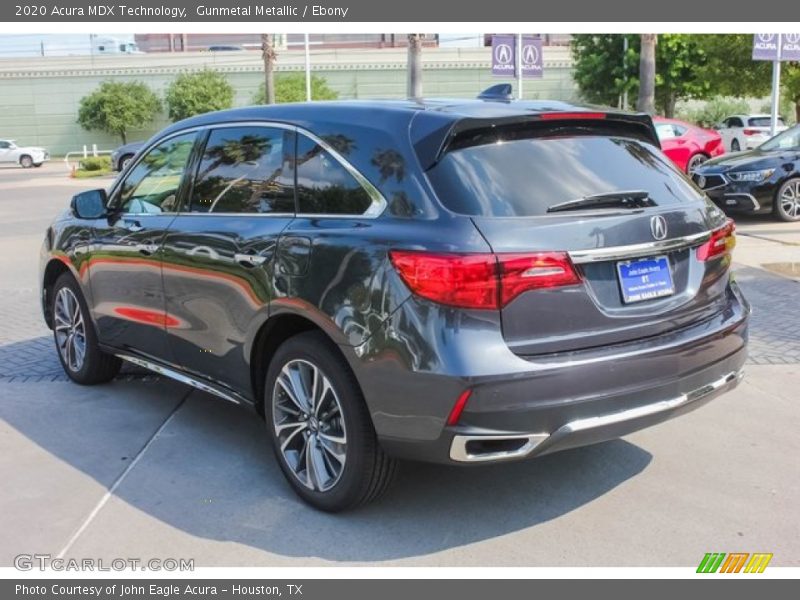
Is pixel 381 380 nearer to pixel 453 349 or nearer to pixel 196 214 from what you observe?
pixel 453 349

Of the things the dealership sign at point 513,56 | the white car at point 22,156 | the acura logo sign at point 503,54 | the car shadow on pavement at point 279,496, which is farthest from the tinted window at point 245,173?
the white car at point 22,156

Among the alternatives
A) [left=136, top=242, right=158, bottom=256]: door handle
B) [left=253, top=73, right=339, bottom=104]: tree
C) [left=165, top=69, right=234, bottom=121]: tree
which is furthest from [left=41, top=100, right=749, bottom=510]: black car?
[left=165, top=69, right=234, bottom=121]: tree

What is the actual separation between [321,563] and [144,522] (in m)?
0.94

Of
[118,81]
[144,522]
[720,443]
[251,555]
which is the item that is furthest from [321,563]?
[118,81]

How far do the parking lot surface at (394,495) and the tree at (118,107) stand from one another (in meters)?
53.3

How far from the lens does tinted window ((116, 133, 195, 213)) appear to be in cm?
494

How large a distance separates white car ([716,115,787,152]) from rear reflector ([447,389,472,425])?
35.0 metres

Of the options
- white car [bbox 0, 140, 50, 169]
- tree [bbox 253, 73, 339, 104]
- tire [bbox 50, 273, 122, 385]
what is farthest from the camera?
tree [bbox 253, 73, 339, 104]

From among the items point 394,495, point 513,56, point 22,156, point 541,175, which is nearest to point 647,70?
point 513,56

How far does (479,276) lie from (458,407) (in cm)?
51

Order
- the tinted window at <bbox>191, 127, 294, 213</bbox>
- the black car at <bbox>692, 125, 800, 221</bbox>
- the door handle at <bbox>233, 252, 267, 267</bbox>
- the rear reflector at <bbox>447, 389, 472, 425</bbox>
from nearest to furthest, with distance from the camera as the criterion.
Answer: the rear reflector at <bbox>447, 389, 472, 425</bbox>, the door handle at <bbox>233, 252, 267, 267</bbox>, the tinted window at <bbox>191, 127, 294, 213</bbox>, the black car at <bbox>692, 125, 800, 221</bbox>

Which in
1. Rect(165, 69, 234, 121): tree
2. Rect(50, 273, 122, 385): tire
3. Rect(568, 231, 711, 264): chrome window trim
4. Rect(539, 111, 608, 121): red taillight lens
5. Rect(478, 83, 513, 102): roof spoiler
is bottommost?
Rect(50, 273, 122, 385): tire

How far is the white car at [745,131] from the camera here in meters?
35.8

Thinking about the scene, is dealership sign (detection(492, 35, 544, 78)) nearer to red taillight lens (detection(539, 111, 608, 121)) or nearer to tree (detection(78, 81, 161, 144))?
red taillight lens (detection(539, 111, 608, 121))
